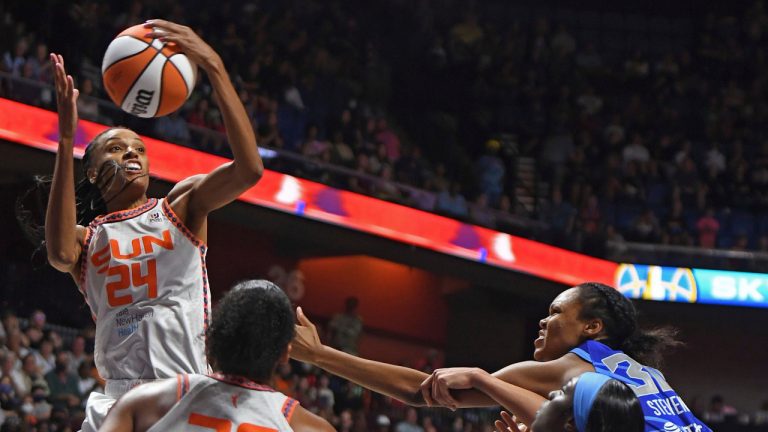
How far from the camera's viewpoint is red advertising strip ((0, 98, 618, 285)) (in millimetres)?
9969

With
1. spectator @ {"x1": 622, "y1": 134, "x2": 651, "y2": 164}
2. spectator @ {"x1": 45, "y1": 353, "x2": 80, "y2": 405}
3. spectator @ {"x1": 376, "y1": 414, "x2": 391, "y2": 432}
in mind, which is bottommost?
spectator @ {"x1": 376, "y1": 414, "x2": 391, "y2": 432}

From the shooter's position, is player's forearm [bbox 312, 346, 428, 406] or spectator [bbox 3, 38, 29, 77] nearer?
player's forearm [bbox 312, 346, 428, 406]

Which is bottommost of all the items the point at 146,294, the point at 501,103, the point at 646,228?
the point at 146,294

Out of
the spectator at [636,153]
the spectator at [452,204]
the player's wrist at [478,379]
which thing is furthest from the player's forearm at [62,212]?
the spectator at [636,153]

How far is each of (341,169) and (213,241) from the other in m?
2.46

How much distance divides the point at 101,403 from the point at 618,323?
1.79 metres

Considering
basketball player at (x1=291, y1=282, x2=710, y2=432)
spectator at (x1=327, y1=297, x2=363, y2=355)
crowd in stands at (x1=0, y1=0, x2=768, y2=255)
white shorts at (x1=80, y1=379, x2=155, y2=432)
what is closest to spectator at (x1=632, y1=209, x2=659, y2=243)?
crowd in stands at (x1=0, y1=0, x2=768, y2=255)

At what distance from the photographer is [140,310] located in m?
3.72

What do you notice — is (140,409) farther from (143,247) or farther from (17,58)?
(17,58)

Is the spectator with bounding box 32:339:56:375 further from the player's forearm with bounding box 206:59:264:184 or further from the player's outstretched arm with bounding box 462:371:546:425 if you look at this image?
the player's outstretched arm with bounding box 462:371:546:425

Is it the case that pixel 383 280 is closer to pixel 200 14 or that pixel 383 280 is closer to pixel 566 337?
pixel 200 14

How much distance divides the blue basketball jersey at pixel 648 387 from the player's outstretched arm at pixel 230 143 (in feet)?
4.18

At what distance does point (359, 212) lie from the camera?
12.3 meters

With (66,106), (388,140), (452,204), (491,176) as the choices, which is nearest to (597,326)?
(66,106)
